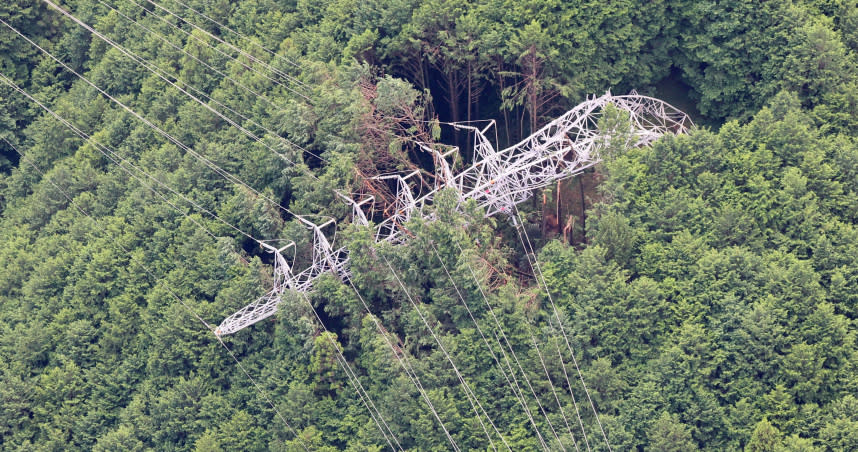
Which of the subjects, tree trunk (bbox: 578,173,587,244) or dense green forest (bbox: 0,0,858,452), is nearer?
dense green forest (bbox: 0,0,858,452)

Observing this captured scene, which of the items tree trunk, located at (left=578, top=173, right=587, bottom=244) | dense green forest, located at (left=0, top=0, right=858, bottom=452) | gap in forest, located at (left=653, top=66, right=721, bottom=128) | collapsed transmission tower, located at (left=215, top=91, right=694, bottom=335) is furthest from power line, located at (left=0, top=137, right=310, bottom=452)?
gap in forest, located at (left=653, top=66, right=721, bottom=128)

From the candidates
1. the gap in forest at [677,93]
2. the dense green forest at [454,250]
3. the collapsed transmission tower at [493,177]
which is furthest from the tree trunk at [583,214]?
the gap in forest at [677,93]

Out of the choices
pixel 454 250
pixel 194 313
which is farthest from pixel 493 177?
pixel 194 313

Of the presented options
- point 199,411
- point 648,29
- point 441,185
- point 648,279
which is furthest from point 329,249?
point 648,29

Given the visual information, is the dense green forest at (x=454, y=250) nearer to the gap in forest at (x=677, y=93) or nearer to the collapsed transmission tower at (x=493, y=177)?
the gap in forest at (x=677, y=93)

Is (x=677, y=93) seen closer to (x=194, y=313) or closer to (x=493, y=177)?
(x=493, y=177)

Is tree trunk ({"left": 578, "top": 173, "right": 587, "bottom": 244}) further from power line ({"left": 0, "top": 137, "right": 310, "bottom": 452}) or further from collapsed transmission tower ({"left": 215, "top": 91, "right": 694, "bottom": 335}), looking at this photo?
power line ({"left": 0, "top": 137, "right": 310, "bottom": 452})

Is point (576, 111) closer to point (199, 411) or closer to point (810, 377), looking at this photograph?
point (810, 377)
